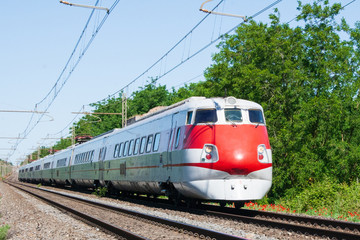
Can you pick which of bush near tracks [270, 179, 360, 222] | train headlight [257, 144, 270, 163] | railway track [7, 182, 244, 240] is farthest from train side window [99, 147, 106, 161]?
train headlight [257, 144, 270, 163]

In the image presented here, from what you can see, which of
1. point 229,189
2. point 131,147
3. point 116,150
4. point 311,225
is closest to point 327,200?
point 229,189

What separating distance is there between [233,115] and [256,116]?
0.86 m

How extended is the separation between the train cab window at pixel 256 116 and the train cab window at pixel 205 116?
1.20 meters

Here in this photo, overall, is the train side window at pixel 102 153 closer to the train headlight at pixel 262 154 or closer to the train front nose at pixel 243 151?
the train front nose at pixel 243 151

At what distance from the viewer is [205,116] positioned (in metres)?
14.5

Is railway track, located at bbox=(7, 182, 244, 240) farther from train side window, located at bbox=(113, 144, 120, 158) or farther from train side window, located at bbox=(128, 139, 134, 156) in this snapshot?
train side window, located at bbox=(113, 144, 120, 158)

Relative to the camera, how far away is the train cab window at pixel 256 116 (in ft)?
48.6

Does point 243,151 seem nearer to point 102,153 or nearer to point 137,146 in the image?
point 137,146

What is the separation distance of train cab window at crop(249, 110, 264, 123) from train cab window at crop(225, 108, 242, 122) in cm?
41

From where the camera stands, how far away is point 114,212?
52.9ft

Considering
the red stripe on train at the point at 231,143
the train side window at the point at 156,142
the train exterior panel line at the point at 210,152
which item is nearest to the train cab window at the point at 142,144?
the train exterior panel line at the point at 210,152

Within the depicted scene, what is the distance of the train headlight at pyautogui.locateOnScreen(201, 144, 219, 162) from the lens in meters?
13.8

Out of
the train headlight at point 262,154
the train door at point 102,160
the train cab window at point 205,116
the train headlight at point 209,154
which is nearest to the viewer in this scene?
the train headlight at point 209,154

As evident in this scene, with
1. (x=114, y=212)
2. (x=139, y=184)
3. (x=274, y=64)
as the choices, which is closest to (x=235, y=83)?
(x=274, y=64)
